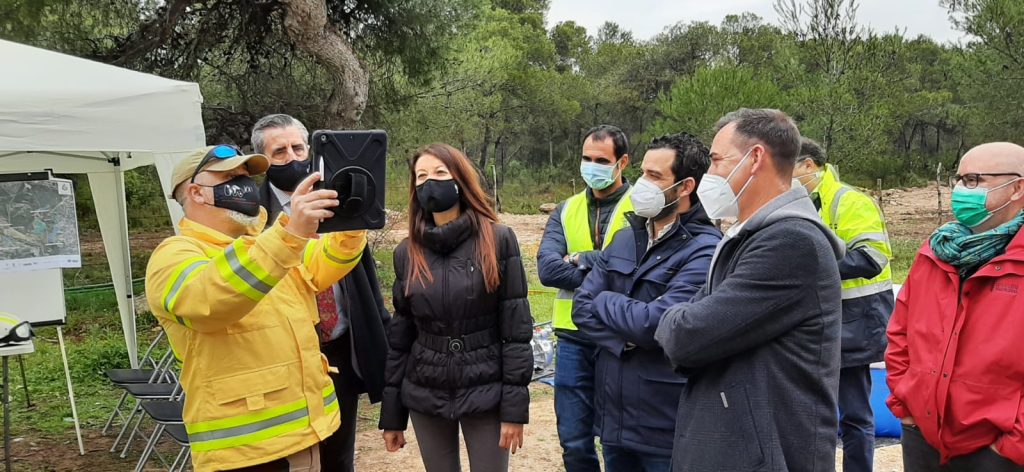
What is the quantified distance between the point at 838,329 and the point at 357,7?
10652mm

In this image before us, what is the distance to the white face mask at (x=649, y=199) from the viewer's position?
2.77 m

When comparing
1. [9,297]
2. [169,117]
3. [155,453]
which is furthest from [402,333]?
[9,297]

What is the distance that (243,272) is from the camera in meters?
1.89

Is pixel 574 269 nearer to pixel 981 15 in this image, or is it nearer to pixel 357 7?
pixel 357 7

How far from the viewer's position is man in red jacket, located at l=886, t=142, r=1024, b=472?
232 centimetres

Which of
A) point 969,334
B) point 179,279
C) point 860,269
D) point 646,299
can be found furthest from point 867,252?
point 179,279

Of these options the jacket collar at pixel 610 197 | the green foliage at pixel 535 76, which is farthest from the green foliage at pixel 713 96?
the jacket collar at pixel 610 197

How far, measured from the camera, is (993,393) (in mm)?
2340

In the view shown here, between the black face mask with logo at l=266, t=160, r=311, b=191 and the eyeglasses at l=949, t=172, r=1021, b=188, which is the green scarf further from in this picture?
the black face mask with logo at l=266, t=160, r=311, b=191

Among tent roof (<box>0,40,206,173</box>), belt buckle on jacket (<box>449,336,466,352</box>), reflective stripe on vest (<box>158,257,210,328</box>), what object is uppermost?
tent roof (<box>0,40,206,173</box>)

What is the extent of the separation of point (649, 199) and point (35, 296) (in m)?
4.71

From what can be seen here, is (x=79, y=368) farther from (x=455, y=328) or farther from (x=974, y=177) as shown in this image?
(x=974, y=177)

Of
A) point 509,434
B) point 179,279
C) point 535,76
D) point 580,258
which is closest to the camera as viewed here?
point 179,279

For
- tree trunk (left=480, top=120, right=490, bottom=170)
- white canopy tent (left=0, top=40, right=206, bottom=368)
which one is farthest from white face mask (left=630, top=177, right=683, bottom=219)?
tree trunk (left=480, top=120, right=490, bottom=170)
